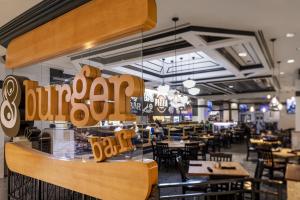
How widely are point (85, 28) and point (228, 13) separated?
274 centimetres

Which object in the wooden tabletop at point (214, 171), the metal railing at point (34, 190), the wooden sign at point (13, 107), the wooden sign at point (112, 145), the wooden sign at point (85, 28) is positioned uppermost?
the wooden sign at point (85, 28)

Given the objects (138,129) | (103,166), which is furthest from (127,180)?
(138,129)

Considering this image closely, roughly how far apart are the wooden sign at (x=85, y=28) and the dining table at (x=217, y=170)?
10.1ft

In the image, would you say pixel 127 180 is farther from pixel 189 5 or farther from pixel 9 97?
pixel 189 5

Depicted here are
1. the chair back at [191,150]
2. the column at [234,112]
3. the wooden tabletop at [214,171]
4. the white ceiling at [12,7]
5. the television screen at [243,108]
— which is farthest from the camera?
the television screen at [243,108]

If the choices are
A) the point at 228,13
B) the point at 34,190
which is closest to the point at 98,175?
the point at 228,13

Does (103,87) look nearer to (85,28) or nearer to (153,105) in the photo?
(85,28)

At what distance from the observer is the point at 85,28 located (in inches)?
98.7

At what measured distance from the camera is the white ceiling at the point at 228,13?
368 centimetres

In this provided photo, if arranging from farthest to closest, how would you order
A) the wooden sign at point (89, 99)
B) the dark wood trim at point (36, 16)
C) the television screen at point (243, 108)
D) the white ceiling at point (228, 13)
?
the television screen at point (243, 108) → the white ceiling at point (228, 13) → the dark wood trim at point (36, 16) → the wooden sign at point (89, 99)

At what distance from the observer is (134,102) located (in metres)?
2.27

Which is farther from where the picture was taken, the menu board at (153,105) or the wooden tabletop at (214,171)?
the wooden tabletop at (214,171)

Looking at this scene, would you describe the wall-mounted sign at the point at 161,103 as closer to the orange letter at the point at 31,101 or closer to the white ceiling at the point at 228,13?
the white ceiling at the point at 228,13

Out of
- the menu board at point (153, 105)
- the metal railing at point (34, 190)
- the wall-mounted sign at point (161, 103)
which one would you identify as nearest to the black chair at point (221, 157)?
the menu board at point (153, 105)
